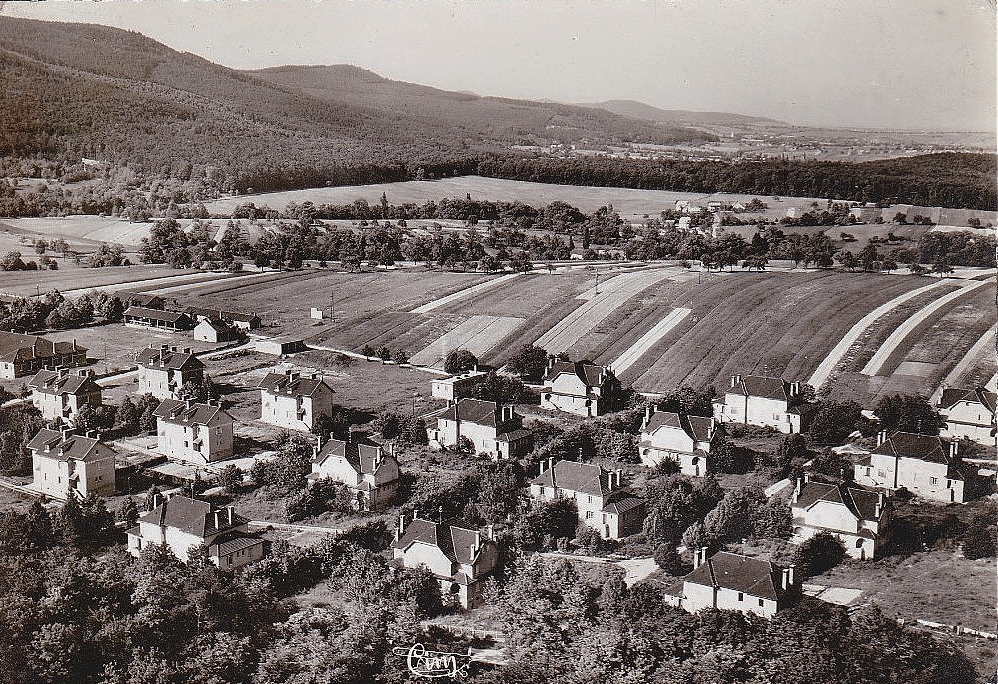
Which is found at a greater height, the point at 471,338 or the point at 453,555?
the point at 471,338

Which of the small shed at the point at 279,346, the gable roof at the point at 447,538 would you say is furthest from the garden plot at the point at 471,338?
the gable roof at the point at 447,538

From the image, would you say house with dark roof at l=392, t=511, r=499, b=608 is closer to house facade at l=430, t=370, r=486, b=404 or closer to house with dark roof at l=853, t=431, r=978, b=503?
house with dark roof at l=853, t=431, r=978, b=503

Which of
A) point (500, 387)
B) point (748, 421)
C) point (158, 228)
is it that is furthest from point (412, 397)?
point (158, 228)

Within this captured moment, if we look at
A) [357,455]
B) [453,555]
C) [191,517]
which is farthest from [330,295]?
[453,555]

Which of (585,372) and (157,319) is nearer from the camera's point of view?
(585,372)

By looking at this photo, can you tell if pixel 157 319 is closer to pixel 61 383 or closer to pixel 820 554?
pixel 61 383

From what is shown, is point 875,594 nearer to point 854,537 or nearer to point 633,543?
point 854,537
